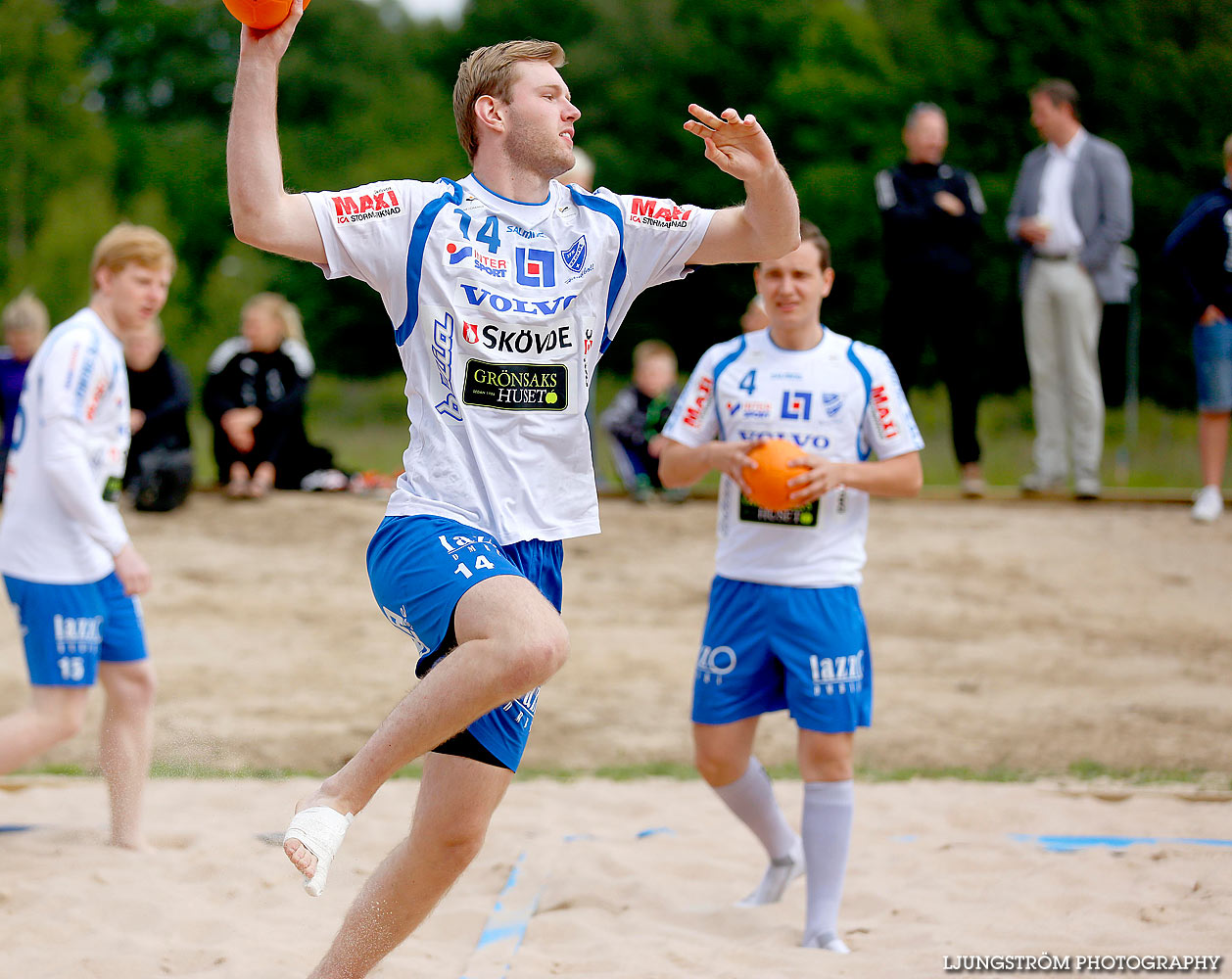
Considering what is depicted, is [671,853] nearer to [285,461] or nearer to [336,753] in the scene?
[336,753]

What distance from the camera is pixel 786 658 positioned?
492 centimetres

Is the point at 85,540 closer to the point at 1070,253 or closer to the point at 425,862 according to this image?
the point at 425,862

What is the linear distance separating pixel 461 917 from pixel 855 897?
5.06 feet

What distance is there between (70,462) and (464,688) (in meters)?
2.81

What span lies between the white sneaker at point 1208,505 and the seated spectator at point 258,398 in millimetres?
7141

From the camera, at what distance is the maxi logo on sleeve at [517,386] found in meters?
3.68

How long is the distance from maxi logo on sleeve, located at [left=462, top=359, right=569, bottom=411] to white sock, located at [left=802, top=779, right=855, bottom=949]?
197 centimetres

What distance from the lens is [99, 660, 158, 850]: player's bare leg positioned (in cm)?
567

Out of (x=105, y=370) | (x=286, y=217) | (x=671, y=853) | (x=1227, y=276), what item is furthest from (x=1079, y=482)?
(x=286, y=217)

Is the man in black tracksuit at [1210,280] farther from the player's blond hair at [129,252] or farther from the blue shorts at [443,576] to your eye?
the blue shorts at [443,576]

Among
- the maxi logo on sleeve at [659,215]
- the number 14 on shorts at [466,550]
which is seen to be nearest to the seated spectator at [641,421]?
the maxi logo on sleeve at [659,215]

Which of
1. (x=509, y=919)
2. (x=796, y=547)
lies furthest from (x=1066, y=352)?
(x=509, y=919)

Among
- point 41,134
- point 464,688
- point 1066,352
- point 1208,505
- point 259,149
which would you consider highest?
point 41,134

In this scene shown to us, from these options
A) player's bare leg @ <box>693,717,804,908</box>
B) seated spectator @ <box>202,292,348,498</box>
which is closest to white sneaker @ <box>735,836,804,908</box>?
player's bare leg @ <box>693,717,804,908</box>
